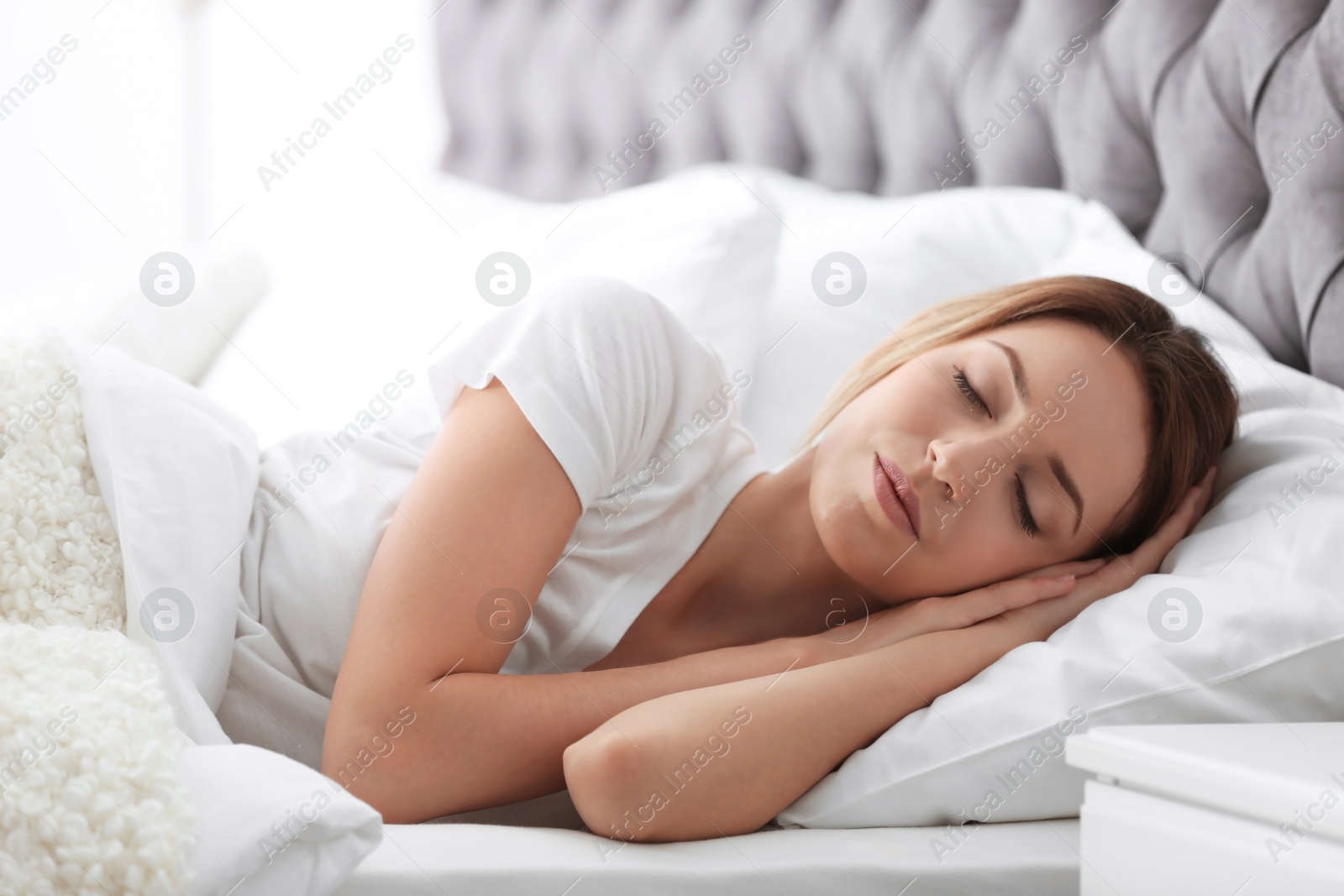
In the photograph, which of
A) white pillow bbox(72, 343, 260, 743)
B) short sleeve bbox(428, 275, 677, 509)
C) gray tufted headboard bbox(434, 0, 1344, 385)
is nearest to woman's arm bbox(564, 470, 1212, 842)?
short sleeve bbox(428, 275, 677, 509)

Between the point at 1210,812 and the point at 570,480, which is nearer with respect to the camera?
the point at 1210,812

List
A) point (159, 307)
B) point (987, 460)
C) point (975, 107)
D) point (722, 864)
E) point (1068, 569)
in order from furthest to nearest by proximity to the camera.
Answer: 1. point (975, 107)
2. point (159, 307)
3. point (1068, 569)
4. point (987, 460)
5. point (722, 864)

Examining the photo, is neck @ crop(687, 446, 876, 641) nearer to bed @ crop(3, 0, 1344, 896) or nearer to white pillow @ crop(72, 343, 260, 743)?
bed @ crop(3, 0, 1344, 896)

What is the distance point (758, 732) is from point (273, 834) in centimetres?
38

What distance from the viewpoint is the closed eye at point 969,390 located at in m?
1.00

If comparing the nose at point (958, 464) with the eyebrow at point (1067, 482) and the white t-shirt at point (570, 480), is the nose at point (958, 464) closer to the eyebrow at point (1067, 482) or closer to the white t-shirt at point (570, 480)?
the eyebrow at point (1067, 482)

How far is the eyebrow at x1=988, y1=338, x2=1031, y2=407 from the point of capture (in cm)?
98

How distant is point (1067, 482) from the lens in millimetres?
984

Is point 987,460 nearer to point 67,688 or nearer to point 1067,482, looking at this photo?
point 1067,482

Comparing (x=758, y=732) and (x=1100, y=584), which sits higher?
(x=758, y=732)

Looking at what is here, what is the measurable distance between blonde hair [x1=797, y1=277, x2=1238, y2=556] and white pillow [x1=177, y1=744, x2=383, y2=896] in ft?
2.26

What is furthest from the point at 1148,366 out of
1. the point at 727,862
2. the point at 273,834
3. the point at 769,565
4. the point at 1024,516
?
the point at 273,834

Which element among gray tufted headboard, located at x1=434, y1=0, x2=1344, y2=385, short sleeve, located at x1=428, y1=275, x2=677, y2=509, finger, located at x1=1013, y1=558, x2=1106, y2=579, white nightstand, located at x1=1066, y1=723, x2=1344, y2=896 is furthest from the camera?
gray tufted headboard, located at x1=434, y1=0, x2=1344, y2=385

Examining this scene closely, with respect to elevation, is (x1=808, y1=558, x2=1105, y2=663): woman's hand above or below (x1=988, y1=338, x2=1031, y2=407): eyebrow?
below
